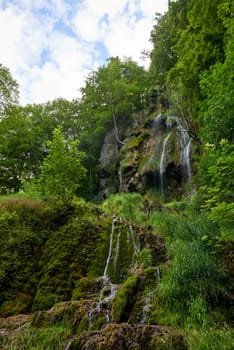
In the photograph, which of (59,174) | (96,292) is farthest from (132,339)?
(59,174)

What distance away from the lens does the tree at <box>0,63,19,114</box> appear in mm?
15641

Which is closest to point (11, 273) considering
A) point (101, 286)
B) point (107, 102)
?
point (101, 286)

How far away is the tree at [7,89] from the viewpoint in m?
15.6

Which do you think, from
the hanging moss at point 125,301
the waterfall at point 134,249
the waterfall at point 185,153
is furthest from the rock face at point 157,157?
the hanging moss at point 125,301

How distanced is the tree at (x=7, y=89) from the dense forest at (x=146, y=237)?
0.05 m

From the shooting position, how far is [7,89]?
619 inches

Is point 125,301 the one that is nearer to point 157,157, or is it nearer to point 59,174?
point 59,174

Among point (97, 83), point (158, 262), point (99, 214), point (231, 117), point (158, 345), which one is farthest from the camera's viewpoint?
point (97, 83)

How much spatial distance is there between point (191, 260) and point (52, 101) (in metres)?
19.9

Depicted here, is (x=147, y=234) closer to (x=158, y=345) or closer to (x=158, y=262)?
(x=158, y=262)

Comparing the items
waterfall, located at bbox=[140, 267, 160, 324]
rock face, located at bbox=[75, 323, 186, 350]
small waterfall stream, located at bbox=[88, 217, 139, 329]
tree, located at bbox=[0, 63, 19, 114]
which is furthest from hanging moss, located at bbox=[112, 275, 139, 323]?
tree, located at bbox=[0, 63, 19, 114]

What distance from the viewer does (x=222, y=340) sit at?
13.6 ft

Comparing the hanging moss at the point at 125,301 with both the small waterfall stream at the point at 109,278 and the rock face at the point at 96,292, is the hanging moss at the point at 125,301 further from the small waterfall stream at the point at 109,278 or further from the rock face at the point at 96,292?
the small waterfall stream at the point at 109,278

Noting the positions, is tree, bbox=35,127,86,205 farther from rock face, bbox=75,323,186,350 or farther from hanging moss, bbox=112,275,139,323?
rock face, bbox=75,323,186,350
